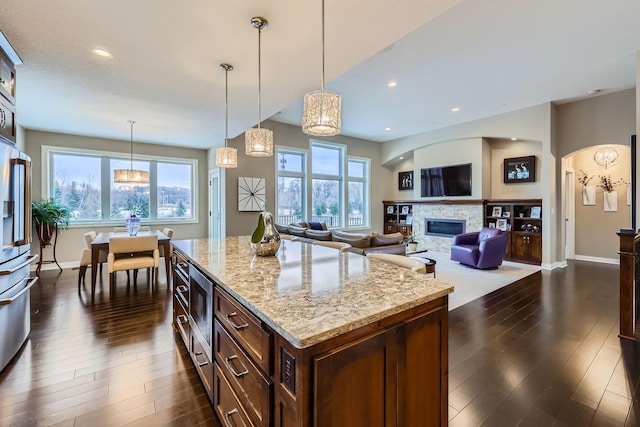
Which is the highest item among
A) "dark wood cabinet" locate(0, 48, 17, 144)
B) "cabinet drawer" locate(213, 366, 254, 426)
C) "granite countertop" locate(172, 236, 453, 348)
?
"dark wood cabinet" locate(0, 48, 17, 144)

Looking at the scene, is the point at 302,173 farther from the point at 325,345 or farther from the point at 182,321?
the point at 325,345

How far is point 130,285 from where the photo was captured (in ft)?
14.6

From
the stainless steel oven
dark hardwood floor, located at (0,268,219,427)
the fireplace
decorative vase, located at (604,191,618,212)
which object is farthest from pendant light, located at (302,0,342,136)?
decorative vase, located at (604,191,618,212)

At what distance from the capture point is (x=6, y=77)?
2406 mm

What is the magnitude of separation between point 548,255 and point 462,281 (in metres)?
2.69

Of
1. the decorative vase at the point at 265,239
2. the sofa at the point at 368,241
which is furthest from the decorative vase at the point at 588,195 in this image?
the decorative vase at the point at 265,239

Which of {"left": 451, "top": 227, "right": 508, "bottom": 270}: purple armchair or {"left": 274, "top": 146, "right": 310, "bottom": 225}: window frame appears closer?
{"left": 451, "top": 227, "right": 508, "bottom": 270}: purple armchair

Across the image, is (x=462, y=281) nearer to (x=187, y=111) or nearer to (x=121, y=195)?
(x=187, y=111)

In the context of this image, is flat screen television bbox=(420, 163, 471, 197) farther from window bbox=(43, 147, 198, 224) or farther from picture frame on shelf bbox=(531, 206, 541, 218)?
window bbox=(43, 147, 198, 224)

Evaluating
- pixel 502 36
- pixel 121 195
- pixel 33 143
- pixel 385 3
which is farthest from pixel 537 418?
pixel 33 143

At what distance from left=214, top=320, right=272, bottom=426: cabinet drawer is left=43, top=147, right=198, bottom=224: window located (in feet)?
20.8

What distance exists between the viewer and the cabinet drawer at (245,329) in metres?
1.04

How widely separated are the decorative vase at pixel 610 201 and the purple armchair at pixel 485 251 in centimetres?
289

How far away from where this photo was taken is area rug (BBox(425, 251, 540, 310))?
4020 mm
